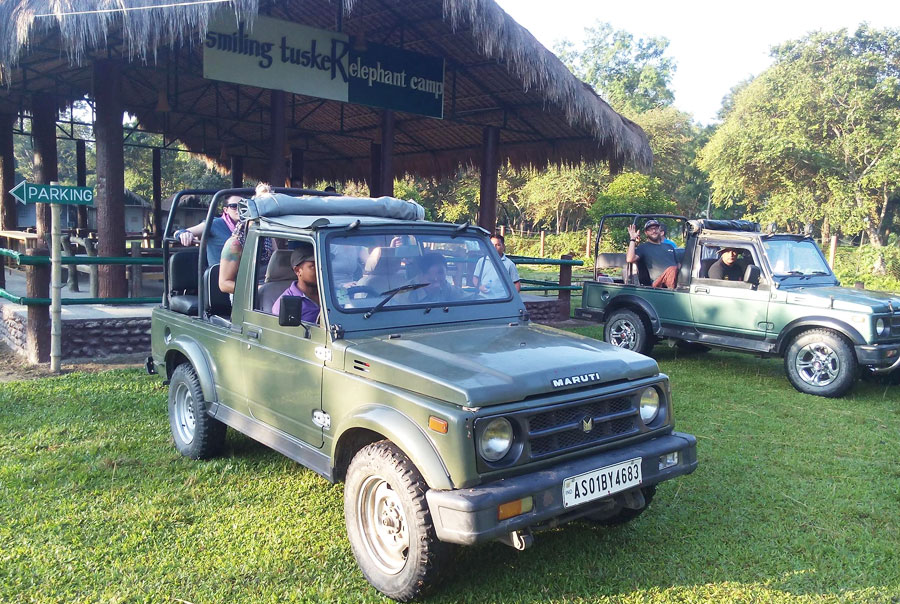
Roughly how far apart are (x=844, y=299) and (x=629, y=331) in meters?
2.76

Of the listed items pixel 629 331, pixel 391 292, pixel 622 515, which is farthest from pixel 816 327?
pixel 391 292

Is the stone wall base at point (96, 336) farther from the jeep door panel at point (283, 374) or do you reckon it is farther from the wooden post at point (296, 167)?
the wooden post at point (296, 167)

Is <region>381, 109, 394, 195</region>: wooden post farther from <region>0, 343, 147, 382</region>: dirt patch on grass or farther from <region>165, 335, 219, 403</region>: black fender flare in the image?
<region>165, 335, 219, 403</region>: black fender flare

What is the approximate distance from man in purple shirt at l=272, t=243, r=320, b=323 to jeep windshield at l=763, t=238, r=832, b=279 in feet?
19.6

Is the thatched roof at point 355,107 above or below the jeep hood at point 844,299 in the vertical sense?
above

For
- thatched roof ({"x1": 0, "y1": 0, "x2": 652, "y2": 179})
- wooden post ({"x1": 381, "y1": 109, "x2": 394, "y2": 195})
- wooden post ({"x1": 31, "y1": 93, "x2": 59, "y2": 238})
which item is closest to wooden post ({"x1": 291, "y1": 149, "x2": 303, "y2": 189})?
thatched roof ({"x1": 0, "y1": 0, "x2": 652, "y2": 179})

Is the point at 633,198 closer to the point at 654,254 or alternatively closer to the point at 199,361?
the point at 654,254

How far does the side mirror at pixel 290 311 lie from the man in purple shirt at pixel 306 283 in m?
0.19

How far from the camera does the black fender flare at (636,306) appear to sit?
29.2ft

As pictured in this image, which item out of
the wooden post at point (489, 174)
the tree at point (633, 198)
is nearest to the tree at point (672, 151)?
the tree at point (633, 198)

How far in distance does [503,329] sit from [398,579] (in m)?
1.59

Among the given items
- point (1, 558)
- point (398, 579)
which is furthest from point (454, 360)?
point (1, 558)

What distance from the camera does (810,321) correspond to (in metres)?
7.37

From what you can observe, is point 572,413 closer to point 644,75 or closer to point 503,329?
point 503,329
